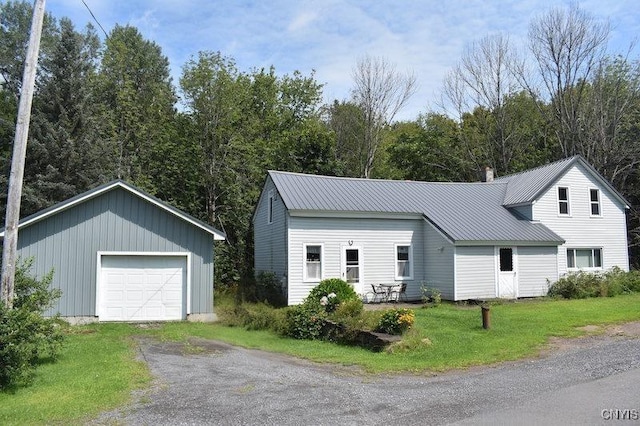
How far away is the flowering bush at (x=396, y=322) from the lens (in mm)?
12695

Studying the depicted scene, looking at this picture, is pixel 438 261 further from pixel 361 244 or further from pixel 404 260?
pixel 361 244

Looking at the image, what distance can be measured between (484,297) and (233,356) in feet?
42.9

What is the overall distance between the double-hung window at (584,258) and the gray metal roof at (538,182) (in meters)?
3.20

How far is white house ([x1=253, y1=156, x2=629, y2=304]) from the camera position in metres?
21.2

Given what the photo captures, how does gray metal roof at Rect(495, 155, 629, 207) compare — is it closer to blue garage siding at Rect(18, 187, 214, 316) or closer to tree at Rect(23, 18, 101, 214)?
blue garage siding at Rect(18, 187, 214, 316)

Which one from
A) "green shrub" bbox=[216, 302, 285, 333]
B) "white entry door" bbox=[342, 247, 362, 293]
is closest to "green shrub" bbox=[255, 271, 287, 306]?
"green shrub" bbox=[216, 302, 285, 333]

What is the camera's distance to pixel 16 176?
988 centimetres

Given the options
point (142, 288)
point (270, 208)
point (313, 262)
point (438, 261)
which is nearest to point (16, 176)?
point (142, 288)

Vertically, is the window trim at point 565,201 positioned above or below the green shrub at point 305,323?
above

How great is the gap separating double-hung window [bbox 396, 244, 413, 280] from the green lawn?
3058 mm

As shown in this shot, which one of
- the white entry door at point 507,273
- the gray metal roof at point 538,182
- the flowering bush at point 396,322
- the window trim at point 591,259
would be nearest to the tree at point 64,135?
the flowering bush at point 396,322

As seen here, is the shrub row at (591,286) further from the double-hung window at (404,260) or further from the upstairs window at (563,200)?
the double-hung window at (404,260)

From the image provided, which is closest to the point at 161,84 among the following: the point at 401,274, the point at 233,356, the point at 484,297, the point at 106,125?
the point at 106,125

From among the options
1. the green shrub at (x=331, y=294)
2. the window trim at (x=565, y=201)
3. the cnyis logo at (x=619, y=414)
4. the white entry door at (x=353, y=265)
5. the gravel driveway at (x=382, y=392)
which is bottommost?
the gravel driveway at (x=382, y=392)
